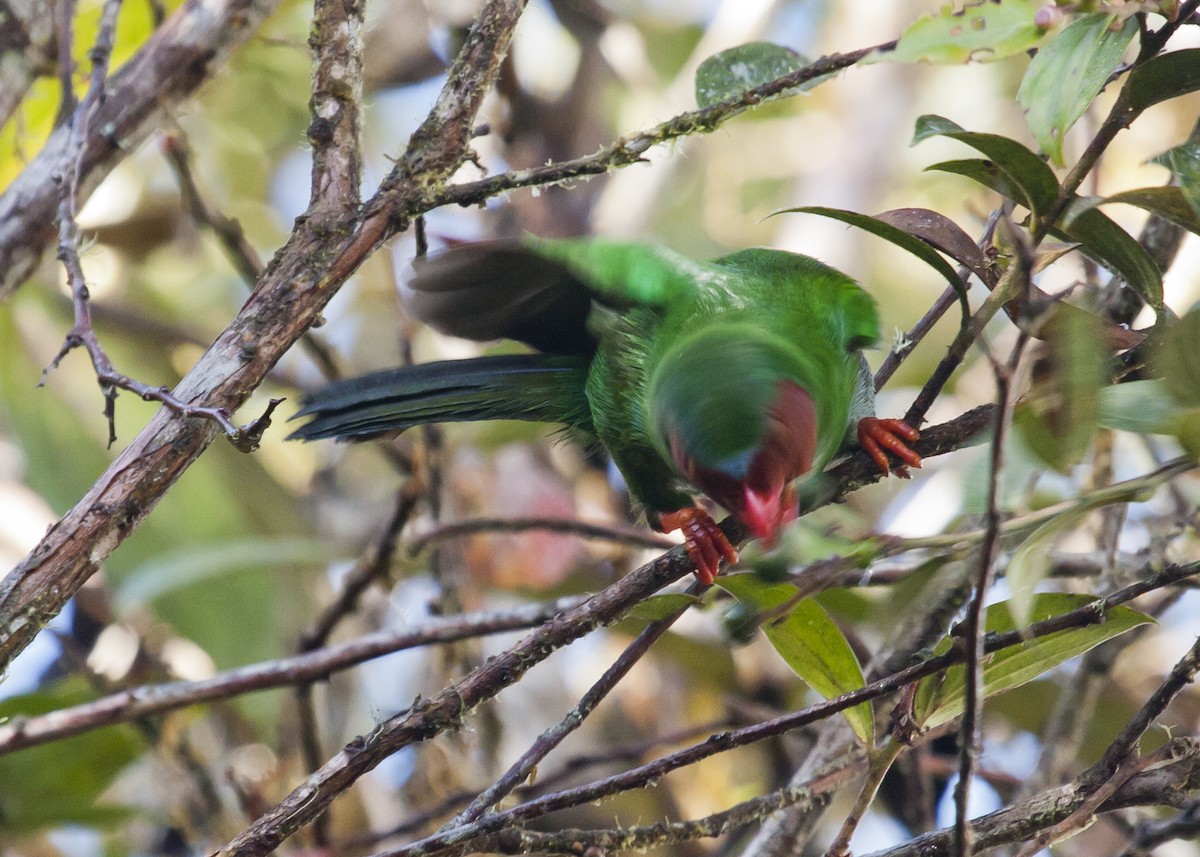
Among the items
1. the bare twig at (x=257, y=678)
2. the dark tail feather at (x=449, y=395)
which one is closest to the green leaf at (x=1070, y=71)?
the bare twig at (x=257, y=678)

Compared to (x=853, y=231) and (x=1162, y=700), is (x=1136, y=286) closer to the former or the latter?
(x=1162, y=700)

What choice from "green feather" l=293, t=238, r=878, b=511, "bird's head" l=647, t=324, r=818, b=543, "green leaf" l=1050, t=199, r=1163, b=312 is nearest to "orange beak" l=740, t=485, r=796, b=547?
"bird's head" l=647, t=324, r=818, b=543

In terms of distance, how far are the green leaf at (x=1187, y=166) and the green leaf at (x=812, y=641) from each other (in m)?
0.84

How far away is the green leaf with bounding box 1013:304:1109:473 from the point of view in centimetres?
135

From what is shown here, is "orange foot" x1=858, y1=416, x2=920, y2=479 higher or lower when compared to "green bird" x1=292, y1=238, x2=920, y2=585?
lower

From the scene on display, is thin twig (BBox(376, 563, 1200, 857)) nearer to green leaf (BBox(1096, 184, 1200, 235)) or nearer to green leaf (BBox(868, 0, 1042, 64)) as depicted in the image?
green leaf (BBox(1096, 184, 1200, 235))

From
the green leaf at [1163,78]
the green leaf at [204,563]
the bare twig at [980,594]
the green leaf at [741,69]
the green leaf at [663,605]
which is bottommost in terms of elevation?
the bare twig at [980,594]

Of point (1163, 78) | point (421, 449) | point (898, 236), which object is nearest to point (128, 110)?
point (421, 449)

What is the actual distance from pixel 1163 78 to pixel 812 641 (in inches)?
41.3

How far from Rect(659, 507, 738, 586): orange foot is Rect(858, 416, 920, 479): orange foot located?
1.31 feet

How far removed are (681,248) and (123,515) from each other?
3996mm

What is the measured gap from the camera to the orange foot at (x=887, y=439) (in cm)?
238

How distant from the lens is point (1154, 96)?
179 cm

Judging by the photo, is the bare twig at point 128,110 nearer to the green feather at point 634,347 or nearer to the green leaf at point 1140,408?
the green feather at point 634,347
